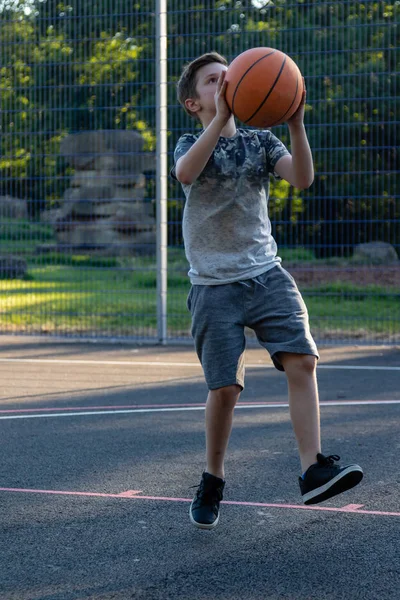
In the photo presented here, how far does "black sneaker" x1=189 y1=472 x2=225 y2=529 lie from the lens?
13.5ft

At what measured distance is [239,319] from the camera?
163 inches

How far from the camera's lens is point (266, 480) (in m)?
4.96

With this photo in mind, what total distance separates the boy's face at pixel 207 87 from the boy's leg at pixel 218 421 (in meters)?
1.11

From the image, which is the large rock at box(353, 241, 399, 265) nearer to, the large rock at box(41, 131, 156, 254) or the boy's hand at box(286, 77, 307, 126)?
the large rock at box(41, 131, 156, 254)

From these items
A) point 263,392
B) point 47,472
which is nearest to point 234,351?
point 47,472

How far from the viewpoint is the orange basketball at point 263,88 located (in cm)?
403

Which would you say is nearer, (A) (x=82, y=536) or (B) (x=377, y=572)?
(B) (x=377, y=572)

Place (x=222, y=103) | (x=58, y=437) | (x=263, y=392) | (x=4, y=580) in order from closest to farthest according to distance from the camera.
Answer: (x=4, y=580) → (x=222, y=103) → (x=58, y=437) → (x=263, y=392)

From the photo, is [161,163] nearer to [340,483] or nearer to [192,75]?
[192,75]

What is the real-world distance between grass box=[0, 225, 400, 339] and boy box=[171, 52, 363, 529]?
640 centimetres

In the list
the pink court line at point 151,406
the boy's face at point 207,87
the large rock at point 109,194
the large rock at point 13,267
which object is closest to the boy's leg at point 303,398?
the boy's face at point 207,87

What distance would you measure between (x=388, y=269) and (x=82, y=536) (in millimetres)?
6964

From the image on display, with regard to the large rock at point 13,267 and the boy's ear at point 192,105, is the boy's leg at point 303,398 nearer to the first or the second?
the boy's ear at point 192,105

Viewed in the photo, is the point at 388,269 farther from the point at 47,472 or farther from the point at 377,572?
the point at 377,572
